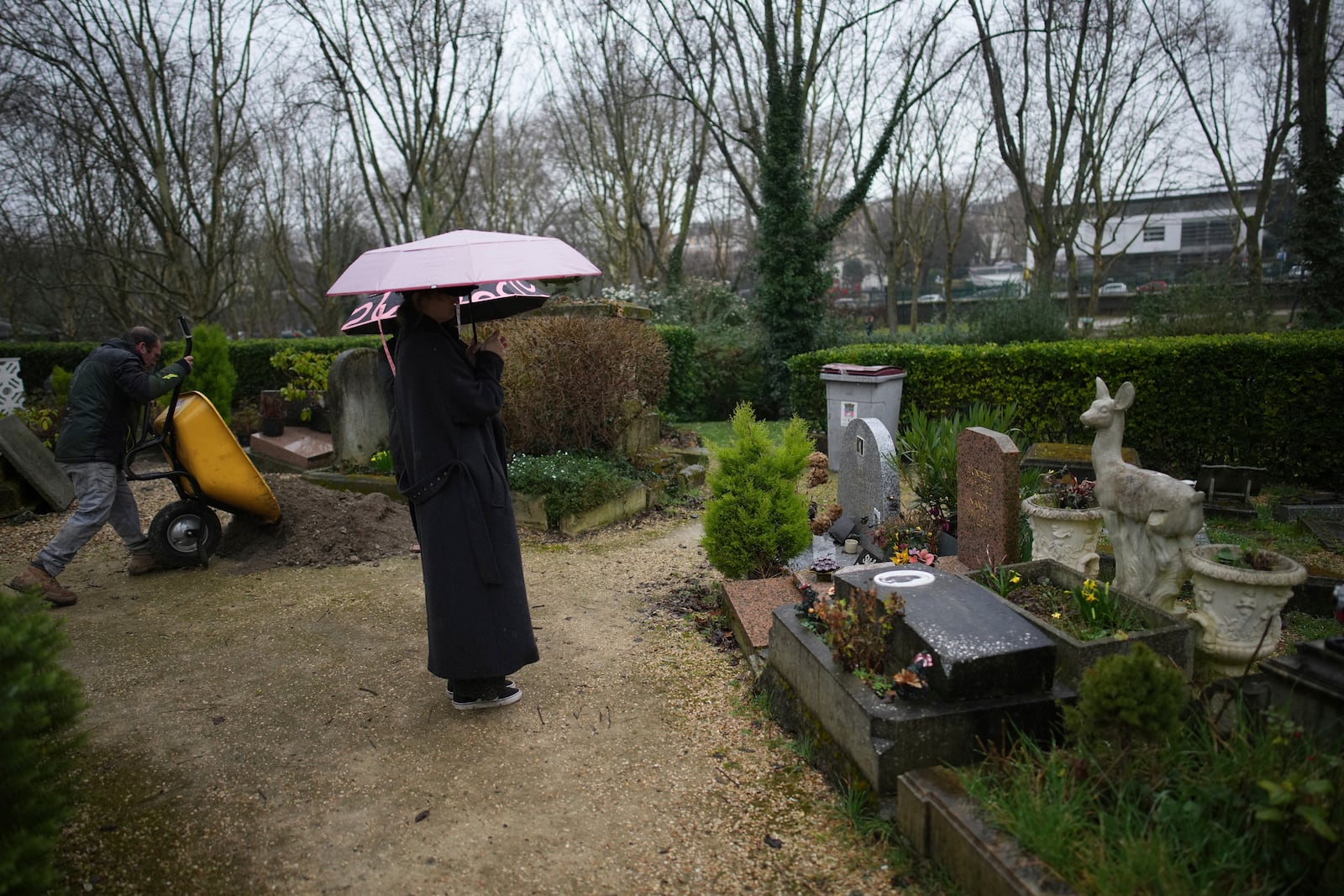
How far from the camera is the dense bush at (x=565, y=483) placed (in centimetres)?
706

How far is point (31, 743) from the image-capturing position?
7.01ft

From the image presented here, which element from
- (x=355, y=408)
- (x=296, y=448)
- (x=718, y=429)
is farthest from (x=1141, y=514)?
(x=718, y=429)

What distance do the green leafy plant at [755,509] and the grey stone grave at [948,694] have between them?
190cm

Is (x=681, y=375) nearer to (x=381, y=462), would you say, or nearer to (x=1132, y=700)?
(x=381, y=462)

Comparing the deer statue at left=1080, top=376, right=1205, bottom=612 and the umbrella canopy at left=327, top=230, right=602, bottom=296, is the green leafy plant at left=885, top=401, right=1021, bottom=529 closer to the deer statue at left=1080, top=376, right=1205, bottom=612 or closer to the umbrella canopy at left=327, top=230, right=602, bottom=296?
the deer statue at left=1080, top=376, right=1205, bottom=612

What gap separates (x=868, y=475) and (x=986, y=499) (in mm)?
1340

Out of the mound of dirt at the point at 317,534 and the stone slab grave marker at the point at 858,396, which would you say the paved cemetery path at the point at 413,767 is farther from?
the stone slab grave marker at the point at 858,396

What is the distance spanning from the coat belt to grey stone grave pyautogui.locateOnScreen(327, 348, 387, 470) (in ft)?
17.7

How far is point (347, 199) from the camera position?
2744cm

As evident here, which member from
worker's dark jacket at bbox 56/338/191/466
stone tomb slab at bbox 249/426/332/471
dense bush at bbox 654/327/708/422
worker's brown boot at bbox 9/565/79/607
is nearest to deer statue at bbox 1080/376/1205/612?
worker's dark jacket at bbox 56/338/191/466

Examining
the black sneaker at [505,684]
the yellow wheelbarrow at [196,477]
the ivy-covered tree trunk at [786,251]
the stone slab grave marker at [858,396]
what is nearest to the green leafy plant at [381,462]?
the yellow wheelbarrow at [196,477]

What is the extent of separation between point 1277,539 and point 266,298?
36.3 m

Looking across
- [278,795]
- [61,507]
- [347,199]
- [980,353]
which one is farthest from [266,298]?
[278,795]

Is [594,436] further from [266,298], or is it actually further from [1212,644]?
[266,298]
